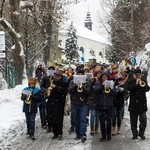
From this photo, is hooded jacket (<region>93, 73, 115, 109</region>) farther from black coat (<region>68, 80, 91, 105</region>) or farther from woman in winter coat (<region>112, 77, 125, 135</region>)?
woman in winter coat (<region>112, 77, 125, 135</region>)

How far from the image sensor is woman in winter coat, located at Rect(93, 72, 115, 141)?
498 inches

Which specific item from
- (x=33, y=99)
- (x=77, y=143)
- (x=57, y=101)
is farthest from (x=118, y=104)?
(x=33, y=99)

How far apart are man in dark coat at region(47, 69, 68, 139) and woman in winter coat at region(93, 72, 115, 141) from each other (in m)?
0.97

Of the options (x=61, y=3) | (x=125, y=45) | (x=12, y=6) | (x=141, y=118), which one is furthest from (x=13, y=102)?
(x=125, y=45)

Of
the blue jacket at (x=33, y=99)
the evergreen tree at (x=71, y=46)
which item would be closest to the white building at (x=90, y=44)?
the evergreen tree at (x=71, y=46)

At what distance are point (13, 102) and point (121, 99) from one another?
7.64 m

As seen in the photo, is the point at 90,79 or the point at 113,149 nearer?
the point at 113,149

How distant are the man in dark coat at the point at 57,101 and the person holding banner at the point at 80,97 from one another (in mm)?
454

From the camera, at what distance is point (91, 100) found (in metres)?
13.8

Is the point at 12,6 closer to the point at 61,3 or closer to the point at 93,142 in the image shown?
the point at 61,3

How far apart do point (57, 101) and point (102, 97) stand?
126 cm

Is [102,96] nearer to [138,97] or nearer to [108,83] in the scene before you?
[108,83]

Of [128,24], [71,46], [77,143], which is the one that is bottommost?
[77,143]

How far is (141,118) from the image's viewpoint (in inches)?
501
